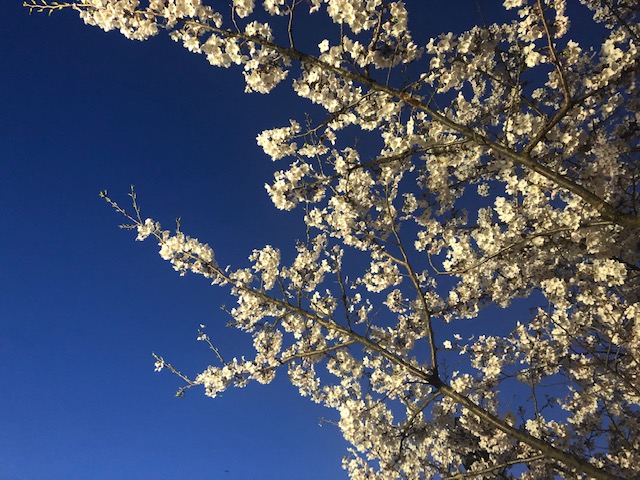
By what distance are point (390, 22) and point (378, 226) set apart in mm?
3283

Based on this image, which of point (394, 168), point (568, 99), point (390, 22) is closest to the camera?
point (568, 99)

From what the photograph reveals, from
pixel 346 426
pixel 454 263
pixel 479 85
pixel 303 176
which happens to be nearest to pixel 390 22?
pixel 303 176

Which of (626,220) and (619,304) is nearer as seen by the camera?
(626,220)

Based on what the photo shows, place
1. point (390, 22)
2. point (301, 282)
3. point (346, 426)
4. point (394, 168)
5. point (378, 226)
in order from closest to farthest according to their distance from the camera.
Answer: point (390, 22), point (394, 168), point (378, 226), point (301, 282), point (346, 426)

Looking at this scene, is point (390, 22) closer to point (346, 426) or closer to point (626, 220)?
point (626, 220)

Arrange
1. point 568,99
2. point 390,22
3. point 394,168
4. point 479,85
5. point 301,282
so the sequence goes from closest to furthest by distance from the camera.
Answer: point 568,99 → point 390,22 → point 394,168 → point 479,85 → point 301,282

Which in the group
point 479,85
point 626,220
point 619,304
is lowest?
point 626,220

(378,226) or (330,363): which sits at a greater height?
(378,226)

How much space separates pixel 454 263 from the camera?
705 centimetres

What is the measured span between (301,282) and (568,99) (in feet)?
16.7

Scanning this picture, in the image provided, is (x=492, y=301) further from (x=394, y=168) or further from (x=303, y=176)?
(x=303, y=176)

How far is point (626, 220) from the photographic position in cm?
414

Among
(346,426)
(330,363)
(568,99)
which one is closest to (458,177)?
(568,99)

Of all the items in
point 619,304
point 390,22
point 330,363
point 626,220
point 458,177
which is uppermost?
point 458,177
